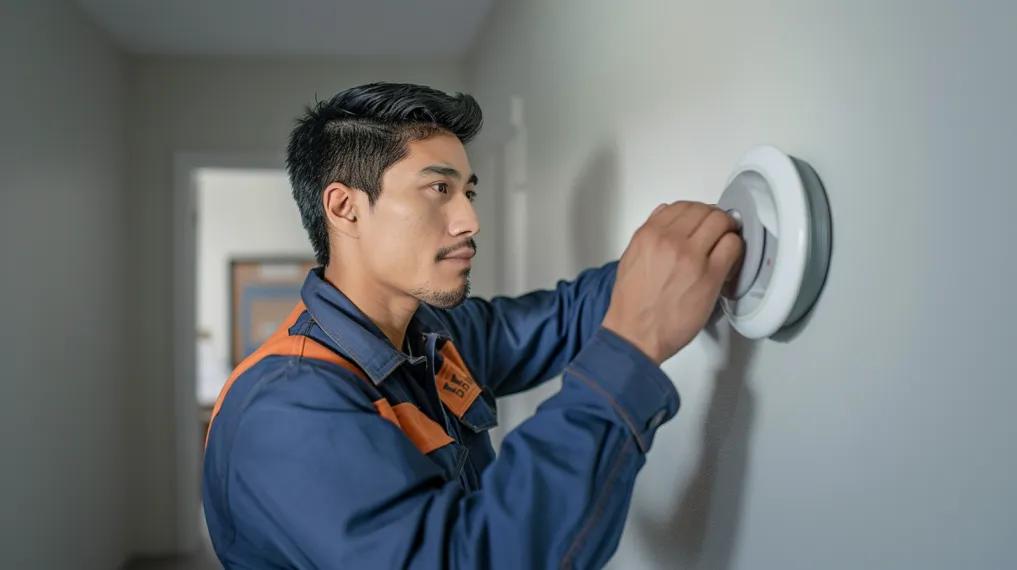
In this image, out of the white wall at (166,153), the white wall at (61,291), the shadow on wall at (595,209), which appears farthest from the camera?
the white wall at (166,153)

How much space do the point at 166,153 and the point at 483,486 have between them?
3832mm

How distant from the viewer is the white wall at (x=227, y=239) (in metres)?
6.93

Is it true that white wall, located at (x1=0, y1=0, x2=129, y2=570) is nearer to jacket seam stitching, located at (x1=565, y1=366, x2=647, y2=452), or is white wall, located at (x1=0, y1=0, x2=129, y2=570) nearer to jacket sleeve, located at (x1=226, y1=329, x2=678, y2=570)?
jacket sleeve, located at (x1=226, y1=329, x2=678, y2=570)

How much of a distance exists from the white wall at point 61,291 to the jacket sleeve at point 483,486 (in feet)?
7.38

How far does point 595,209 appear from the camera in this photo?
170 cm

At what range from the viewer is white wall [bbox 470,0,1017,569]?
60 centimetres

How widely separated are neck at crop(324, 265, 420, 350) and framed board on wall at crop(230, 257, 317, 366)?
5.86 metres

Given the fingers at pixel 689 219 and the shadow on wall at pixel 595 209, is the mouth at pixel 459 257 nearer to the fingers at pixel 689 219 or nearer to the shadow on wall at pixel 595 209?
the fingers at pixel 689 219

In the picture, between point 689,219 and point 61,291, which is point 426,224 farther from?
point 61,291

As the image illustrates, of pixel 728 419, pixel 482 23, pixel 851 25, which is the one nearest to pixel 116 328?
pixel 482 23

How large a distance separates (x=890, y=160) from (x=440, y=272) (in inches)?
24.6

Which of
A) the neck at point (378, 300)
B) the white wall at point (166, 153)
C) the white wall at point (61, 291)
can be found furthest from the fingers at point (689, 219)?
the white wall at point (166, 153)

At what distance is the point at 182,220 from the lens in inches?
163

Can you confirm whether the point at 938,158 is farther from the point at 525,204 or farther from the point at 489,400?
the point at 525,204
